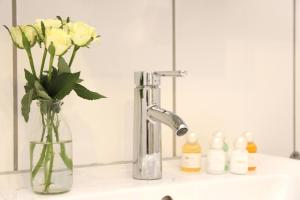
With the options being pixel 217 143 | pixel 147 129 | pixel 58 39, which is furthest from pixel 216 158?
pixel 58 39

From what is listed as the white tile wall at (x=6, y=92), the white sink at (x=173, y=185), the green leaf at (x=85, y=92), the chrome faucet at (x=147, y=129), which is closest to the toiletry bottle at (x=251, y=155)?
Answer: the white sink at (x=173, y=185)

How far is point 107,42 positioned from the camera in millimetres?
823

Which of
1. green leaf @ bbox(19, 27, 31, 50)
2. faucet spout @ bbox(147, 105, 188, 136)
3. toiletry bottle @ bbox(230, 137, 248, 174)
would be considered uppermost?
green leaf @ bbox(19, 27, 31, 50)

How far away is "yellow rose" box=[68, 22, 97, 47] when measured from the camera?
60cm

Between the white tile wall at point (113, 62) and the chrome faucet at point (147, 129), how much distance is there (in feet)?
0.30

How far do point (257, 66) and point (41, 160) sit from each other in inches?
23.0

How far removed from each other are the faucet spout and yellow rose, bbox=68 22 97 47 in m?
0.18

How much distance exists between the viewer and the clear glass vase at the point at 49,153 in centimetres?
63

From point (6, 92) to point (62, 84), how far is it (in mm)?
172

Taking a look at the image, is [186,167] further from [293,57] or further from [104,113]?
[293,57]

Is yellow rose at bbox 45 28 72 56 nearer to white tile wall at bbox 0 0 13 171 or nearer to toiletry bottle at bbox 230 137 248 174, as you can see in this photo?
white tile wall at bbox 0 0 13 171

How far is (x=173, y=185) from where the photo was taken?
70cm

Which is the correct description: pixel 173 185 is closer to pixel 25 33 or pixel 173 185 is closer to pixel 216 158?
pixel 216 158

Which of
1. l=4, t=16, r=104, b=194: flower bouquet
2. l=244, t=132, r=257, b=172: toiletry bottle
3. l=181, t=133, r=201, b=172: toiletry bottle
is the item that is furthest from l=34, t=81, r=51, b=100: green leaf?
l=244, t=132, r=257, b=172: toiletry bottle
